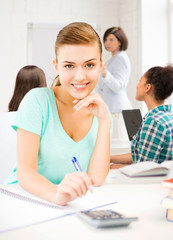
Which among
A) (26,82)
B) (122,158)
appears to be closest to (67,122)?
(122,158)

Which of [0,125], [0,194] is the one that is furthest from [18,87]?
[0,194]

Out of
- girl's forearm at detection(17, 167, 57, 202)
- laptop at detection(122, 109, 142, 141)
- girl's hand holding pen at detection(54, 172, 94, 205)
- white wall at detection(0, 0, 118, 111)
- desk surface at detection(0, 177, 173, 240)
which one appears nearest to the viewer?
desk surface at detection(0, 177, 173, 240)

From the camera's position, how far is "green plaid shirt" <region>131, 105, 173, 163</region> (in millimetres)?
1373

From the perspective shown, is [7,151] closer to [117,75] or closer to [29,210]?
[29,210]

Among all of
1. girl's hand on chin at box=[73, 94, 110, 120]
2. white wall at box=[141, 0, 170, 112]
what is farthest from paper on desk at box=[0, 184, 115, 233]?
white wall at box=[141, 0, 170, 112]

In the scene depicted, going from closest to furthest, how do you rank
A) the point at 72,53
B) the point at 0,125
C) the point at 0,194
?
the point at 0,194 → the point at 72,53 → the point at 0,125

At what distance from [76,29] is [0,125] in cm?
55

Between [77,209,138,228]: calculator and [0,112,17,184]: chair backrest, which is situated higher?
[77,209,138,228]: calculator

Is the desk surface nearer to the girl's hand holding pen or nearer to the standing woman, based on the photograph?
the girl's hand holding pen

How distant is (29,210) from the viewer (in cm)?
63

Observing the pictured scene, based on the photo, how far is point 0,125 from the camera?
50.5 inches

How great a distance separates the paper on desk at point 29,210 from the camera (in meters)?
0.55

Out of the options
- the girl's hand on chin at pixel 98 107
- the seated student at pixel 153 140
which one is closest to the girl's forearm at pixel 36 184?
the girl's hand on chin at pixel 98 107

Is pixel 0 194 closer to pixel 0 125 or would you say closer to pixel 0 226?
pixel 0 226
